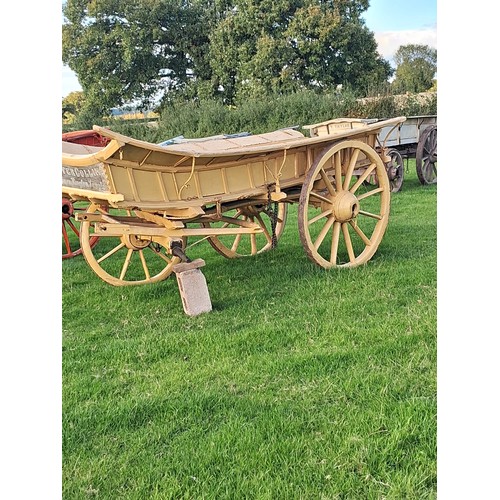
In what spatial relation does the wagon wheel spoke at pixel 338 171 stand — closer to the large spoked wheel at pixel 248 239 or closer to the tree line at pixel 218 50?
the large spoked wheel at pixel 248 239

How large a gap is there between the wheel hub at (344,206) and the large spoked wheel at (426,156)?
3784 mm

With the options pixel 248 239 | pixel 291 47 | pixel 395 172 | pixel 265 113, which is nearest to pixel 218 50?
pixel 291 47

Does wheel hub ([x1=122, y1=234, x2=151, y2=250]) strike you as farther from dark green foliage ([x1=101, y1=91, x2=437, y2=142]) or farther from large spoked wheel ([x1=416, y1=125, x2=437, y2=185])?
dark green foliage ([x1=101, y1=91, x2=437, y2=142])

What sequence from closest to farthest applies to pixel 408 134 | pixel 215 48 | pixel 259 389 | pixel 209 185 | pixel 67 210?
1. pixel 259 389
2. pixel 209 185
3. pixel 67 210
4. pixel 408 134
5. pixel 215 48

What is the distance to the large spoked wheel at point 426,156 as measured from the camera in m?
6.39

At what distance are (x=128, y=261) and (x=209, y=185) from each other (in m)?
0.79

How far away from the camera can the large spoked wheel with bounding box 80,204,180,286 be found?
9.58 feet

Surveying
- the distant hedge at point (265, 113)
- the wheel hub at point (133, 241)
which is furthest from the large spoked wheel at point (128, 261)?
the distant hedge at point (265, 113)

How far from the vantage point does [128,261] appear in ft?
10.1

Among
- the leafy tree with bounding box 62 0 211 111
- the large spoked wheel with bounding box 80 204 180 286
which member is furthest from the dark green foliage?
the large spoked wheel with bounding box 80 204 180 286

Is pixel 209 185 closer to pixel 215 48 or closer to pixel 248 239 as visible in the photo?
pixel 248 239
